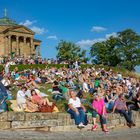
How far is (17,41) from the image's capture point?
84312 mm

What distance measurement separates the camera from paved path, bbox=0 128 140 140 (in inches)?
538

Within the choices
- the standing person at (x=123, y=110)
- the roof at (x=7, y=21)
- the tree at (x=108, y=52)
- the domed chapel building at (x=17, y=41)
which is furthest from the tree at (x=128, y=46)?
the standing person at (x=123, y=110)

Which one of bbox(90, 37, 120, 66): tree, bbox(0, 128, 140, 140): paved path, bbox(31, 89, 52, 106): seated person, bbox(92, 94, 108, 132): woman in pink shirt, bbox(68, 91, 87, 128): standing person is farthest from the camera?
bbox(90, 37, 120, 66): tree

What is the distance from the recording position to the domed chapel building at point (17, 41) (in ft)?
274

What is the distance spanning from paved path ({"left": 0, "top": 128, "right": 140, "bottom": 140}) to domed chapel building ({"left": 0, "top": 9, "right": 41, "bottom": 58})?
68200 millimetres

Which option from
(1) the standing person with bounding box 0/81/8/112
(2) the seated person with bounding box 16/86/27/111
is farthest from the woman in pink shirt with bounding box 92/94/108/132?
(1) the standing person with bounding box 0/81/8/112

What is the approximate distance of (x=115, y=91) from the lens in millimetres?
20469

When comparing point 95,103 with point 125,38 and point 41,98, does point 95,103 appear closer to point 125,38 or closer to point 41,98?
point 41,98

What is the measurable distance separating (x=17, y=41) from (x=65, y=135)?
7150 cm

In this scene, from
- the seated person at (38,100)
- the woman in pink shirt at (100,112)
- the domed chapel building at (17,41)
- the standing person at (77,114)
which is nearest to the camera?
the standing person at (77,114)

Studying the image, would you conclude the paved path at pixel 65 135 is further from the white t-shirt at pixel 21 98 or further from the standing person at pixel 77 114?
the white t-shirt at pixel 21 98

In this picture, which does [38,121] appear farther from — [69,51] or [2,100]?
[69,51]

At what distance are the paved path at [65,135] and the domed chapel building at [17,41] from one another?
68200mm

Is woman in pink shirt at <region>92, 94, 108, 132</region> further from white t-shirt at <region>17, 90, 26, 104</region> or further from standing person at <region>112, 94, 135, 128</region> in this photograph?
white t-shirt at <region>17, 90, 26, 104</region>
